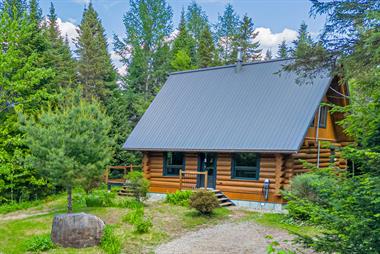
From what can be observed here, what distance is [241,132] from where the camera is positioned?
15.6 metres

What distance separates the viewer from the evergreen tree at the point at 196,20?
3888 centimetres

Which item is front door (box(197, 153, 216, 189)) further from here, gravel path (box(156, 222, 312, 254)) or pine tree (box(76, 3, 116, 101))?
pine tree (box(76, 3, 116, 101))

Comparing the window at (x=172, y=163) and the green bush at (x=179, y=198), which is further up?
the window at (x=172, y=163)

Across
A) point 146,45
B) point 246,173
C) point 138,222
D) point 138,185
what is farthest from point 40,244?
point 146,45

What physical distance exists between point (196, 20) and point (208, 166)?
26.1 m

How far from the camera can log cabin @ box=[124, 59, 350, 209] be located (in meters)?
14.5

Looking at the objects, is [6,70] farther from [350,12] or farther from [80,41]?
[80,41]

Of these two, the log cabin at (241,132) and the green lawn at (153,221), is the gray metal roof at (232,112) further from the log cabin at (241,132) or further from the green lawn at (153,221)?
the green lawn at (153,221)

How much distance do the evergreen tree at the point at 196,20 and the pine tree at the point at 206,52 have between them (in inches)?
159

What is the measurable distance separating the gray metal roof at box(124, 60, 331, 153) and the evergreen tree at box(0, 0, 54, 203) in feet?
15.8

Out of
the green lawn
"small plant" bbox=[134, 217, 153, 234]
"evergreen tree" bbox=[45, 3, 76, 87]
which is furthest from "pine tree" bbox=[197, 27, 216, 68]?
"small plant" bbox=[134, 217, 153, 234]

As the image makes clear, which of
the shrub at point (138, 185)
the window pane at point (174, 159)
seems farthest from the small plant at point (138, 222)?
the window pane at point (174, 159)

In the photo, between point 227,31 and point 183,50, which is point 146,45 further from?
point 227,31

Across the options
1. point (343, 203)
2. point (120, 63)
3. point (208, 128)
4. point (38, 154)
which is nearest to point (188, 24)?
point (120, 63)
